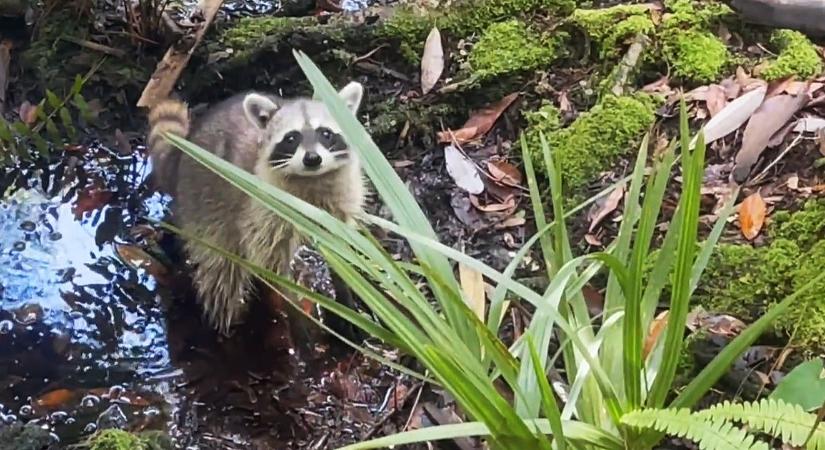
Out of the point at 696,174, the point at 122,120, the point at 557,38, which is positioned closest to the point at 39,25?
the point at 122,120

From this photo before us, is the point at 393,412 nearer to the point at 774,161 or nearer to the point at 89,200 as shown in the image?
the point at 774,161

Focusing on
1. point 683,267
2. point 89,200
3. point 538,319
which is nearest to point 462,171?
point 89,200

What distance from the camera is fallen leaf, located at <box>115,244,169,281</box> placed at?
449 cm

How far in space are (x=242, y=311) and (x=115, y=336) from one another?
543mm

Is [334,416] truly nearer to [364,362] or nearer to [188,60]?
[364,362]

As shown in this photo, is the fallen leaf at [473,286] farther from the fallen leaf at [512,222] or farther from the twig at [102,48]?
the twig at [102,48]

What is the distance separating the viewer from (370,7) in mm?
5461

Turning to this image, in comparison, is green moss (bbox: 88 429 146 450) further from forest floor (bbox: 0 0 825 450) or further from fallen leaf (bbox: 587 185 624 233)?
fallen leaf (bbox: 587 185 624 233)

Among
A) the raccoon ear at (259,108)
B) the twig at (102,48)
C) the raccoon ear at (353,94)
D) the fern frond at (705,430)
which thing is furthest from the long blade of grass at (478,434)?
the twig at (102,48)

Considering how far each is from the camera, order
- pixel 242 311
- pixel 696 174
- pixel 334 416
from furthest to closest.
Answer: pixel 242 311, pixel 334 416, pixel 696 174

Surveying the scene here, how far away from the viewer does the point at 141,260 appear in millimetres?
4523

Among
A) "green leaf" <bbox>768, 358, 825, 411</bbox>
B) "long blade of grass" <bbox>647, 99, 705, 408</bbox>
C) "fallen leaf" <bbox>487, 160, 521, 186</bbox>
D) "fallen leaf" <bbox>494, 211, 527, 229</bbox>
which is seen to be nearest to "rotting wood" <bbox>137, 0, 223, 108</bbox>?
"fallen leaf" <bbox>487, 160, 521, 186</bbox>

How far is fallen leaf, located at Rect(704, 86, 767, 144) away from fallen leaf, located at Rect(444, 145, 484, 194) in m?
0.92

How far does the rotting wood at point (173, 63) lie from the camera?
16.2 feet
